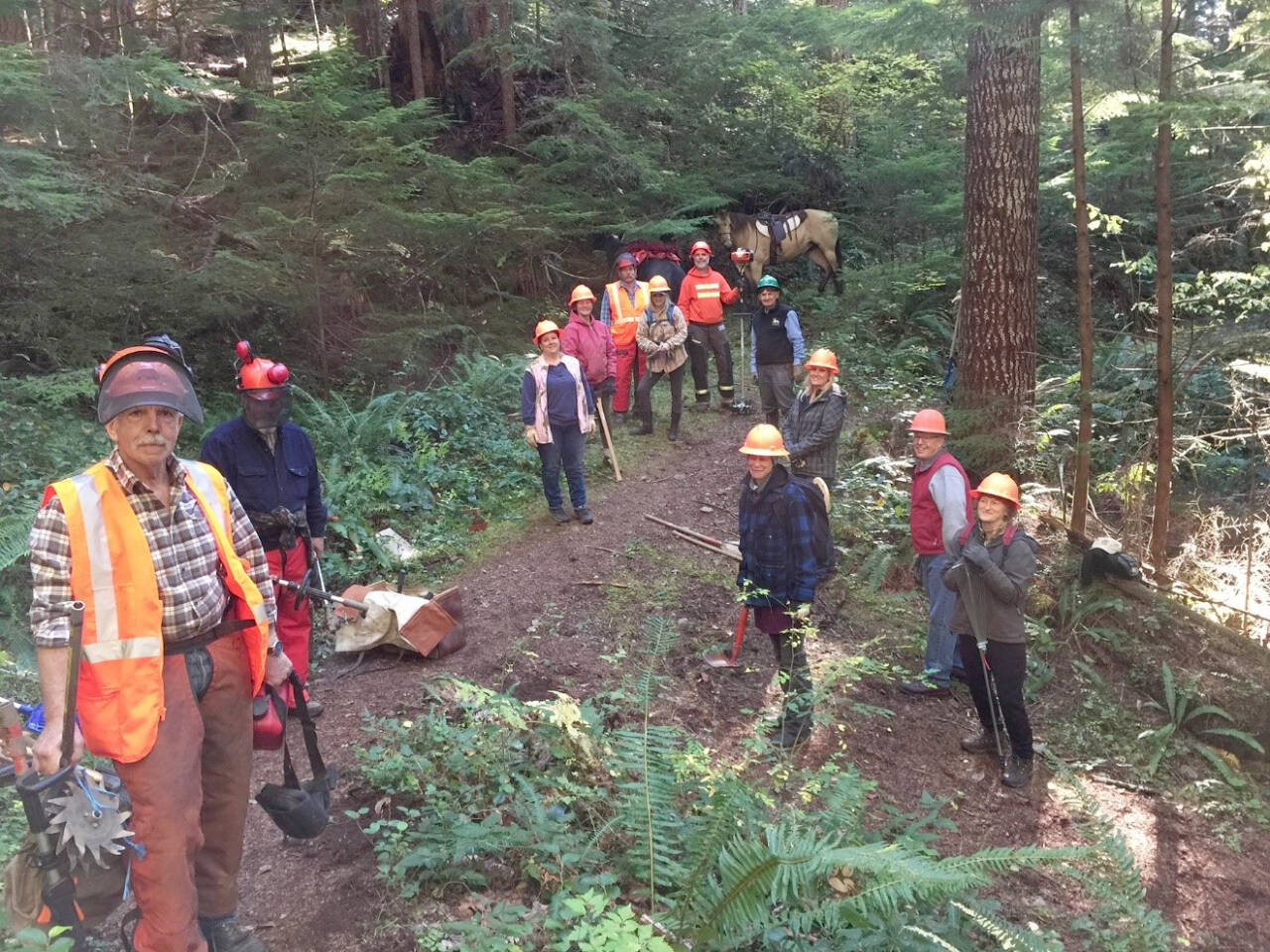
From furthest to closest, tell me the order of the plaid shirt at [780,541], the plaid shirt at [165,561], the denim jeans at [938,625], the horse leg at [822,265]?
1. the horse leg at [822,265]
2. the denim jeans at [938,625]
3. the plaid shirt at [780,541]
4. the plaid shirt at [165,561]

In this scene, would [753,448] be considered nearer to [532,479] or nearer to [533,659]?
[533,659]

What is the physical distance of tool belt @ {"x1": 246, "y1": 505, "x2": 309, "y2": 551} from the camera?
5.21 m

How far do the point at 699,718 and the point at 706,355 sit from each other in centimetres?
691

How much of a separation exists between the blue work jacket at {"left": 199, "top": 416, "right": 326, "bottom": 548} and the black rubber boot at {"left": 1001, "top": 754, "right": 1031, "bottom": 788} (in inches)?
191

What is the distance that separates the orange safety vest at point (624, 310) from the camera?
35.6 feet

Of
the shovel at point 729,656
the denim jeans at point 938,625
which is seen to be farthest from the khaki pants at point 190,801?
the denim jeans at point 938,625

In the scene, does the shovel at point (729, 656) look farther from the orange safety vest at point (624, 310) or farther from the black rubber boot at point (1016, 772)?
the orange safety vest at point (624, 310)

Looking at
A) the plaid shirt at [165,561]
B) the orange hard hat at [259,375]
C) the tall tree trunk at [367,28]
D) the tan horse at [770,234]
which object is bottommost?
the plaid shirt at [165,561]

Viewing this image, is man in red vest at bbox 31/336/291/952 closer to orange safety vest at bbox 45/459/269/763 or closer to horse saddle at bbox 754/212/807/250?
orange safety vest at bbox 45/459/269/763

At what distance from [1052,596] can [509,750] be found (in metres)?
5.47

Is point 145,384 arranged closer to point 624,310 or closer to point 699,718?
point 699,718

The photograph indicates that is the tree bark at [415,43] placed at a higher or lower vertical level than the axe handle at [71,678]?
higher

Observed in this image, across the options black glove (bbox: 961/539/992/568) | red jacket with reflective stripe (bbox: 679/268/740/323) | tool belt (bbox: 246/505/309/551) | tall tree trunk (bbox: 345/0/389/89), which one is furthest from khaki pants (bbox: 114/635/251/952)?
tall tree trunk (bbox: 345/0/389/89)

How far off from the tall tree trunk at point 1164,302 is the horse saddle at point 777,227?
10140 mm
